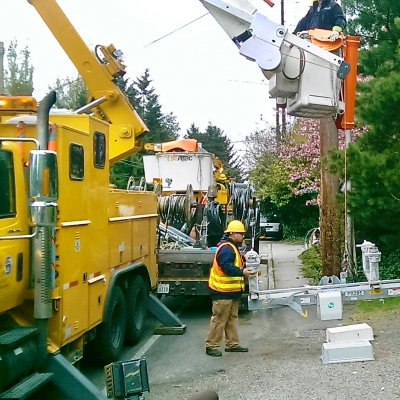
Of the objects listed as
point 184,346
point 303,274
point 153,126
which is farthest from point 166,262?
point 153,126

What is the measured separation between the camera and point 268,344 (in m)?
8.97

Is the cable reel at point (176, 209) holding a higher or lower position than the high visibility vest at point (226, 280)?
higher

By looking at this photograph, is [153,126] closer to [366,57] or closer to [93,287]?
[366,57]

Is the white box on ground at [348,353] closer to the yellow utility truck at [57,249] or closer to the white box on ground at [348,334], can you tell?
the white box on ground at [348,334]

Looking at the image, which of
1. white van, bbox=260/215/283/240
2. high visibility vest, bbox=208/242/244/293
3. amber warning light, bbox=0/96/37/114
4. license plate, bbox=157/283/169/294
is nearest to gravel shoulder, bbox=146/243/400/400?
license plate, bbox=157/283/169/294

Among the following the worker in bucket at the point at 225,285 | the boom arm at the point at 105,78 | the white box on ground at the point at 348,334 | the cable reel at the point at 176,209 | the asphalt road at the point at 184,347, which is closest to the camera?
the asphalt road at the point at 184,347

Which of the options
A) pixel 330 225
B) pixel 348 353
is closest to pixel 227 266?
pixel 348 353

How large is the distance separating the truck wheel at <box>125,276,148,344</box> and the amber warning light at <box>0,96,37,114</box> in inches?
129

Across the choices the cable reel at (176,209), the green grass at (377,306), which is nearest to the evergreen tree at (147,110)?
the cable reel at (176,209)

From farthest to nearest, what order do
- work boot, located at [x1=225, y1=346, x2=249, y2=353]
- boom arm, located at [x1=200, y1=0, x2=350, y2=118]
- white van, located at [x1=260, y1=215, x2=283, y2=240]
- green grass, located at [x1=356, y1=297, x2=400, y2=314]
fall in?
white van, located at [x1=260, y1=215, x2=283, y2=240]
green grass, located at [x1=356, y1=297, x2=400, y2=314]
work boot, located at [x1=225, y1=346, x2=249, y2=353]
boom arm, located at [x1=200, y1=0, x2=350, y2=118]

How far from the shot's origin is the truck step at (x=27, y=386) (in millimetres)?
4957

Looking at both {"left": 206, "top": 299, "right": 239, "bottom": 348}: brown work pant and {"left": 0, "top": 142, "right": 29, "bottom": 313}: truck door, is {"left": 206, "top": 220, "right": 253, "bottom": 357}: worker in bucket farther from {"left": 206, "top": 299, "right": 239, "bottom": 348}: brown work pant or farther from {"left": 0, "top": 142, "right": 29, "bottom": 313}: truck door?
{"left": 0, "top": 142, "right": 29, "bottom": 313}: truck door

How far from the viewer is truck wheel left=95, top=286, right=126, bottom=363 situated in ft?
24.6

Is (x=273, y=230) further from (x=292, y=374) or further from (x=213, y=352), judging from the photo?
(x=292, y=374)
